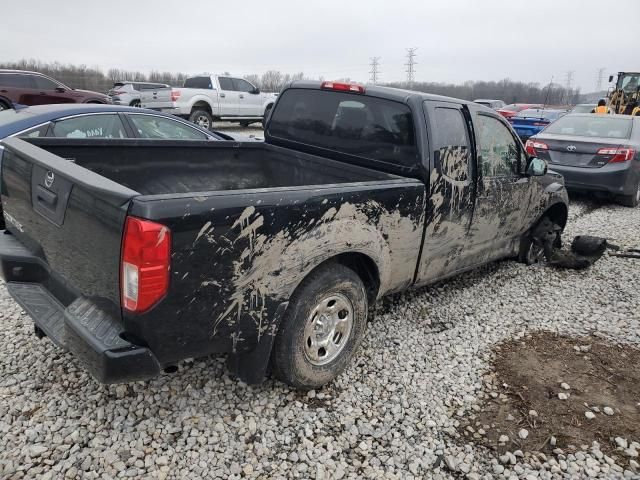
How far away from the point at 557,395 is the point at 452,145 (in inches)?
76.2

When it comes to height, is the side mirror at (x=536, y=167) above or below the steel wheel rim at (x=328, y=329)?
above

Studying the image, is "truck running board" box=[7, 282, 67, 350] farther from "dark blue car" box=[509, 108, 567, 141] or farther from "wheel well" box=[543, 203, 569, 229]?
"dark blue car" box=[509, 108, 567, 141]

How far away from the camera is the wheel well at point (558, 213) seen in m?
5.66

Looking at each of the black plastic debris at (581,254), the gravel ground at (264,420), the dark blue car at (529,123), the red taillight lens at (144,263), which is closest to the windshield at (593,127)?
the black plastic debris at (581,254)

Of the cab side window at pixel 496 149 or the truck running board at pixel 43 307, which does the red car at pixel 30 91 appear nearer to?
the truck running board at pixel 43 307

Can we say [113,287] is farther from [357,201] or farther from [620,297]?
[620,297]

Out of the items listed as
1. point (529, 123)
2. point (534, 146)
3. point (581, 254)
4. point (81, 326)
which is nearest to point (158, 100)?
point (534, 146)

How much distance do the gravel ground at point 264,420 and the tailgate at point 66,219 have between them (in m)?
0.68

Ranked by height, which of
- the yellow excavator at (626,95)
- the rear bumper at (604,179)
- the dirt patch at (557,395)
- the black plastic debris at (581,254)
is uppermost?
the yellow excavator at (626,95)

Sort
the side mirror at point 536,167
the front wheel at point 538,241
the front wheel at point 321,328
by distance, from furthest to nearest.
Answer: the front wheel at point 538,241 → the side mirror at point 536,167 → the front wheel at point 321,328

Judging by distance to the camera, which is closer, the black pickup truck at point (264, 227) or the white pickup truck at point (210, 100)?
the black pickup truck at point (264, 227)

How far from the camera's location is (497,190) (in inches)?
170

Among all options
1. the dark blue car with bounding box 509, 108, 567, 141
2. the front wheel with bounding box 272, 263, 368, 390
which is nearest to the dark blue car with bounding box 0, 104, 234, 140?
the front wheel with bounding box 272, 263, 368, 390

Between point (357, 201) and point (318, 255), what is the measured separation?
420mm
